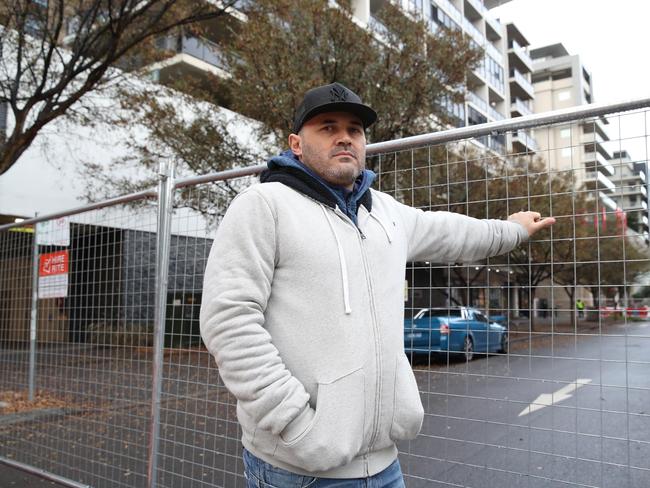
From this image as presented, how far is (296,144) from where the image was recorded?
226 centimetres

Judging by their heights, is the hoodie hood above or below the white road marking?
above

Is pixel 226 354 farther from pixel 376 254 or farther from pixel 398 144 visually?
pixel 398 144

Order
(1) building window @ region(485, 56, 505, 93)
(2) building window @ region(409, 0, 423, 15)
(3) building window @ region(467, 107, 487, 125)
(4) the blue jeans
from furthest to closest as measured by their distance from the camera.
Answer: (1) building window @ region(485, 56, 505, 93), (3) building window @ region(467, 107, 487, 125), (2) building window @ region(409, 0, 423, 15), (4) the blue jeans

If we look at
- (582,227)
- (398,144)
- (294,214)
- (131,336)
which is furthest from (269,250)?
(131,336)

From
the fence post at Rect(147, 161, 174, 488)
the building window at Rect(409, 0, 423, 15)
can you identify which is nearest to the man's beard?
the fence post at Rect(147, 161, 174, 488)

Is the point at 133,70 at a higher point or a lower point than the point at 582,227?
higher

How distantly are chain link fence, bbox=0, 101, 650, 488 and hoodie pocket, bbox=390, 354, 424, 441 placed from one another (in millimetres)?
662

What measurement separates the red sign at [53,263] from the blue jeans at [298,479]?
12.7 feet

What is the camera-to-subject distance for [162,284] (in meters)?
3.68

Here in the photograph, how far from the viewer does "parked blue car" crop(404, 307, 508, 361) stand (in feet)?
8.95

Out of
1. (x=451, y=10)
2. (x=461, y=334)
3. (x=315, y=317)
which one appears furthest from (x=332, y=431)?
(x=451, y=10)

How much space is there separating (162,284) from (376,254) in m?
2.08

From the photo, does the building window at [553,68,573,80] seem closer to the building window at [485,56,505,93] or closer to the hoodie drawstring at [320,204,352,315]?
the building window at [485,56,505,93]

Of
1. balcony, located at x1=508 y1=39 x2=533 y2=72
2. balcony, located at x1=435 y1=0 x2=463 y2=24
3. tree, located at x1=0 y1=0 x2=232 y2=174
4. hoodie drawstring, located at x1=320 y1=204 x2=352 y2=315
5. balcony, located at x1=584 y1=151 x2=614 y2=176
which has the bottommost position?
hoodie drawstring, located at x1=320 y1=204 x2=352 y2=315
